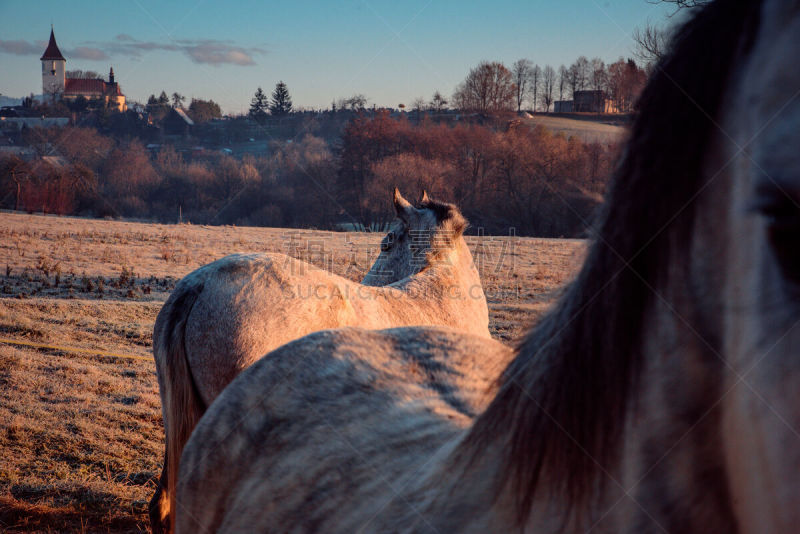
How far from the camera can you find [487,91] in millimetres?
53500

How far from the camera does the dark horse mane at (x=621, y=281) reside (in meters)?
0.59

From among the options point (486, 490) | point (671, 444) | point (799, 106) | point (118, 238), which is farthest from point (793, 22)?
point (118, 238)

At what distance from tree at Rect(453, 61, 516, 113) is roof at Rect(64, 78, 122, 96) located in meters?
78.6

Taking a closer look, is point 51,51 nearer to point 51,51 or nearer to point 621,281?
point 51,51

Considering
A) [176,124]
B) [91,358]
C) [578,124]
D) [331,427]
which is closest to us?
[331,427]

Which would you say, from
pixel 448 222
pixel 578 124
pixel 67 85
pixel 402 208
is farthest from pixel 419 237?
pixel 67 85

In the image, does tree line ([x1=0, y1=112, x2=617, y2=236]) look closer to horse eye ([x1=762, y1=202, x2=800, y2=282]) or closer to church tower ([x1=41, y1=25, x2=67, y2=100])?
horse eye ([x1=762, y1=202, x2=800, y2=282])

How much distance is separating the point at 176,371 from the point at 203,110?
112977mm

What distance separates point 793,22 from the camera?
53cm

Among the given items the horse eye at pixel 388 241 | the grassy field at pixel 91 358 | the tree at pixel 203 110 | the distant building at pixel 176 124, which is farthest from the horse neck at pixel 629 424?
the tree at pixel 203 110

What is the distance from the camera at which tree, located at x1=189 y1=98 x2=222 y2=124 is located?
10175 centimetres

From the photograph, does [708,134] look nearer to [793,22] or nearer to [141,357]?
[793,22]

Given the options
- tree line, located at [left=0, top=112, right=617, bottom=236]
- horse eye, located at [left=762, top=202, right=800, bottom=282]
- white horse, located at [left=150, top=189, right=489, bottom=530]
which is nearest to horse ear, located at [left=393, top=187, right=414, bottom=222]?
white horse, located at [left=150, top=189, right=489, bottom=530]

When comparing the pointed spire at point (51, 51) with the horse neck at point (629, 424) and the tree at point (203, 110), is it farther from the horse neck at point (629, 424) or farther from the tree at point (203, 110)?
the horse neck at point (629, 424)
